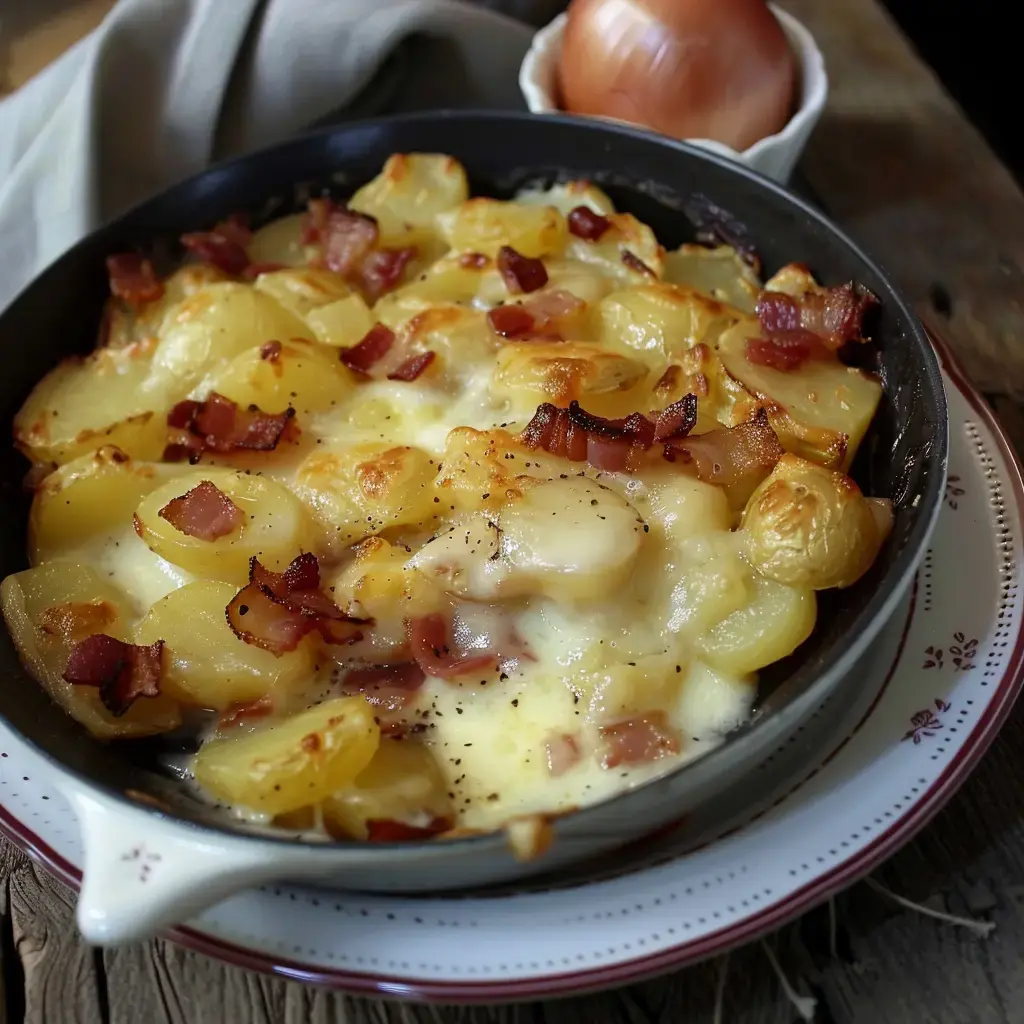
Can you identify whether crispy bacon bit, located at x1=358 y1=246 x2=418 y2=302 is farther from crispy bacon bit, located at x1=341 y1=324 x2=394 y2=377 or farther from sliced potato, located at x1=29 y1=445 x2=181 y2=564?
sliced potato, located at x1=29 y1=445 x2=181 y2=564

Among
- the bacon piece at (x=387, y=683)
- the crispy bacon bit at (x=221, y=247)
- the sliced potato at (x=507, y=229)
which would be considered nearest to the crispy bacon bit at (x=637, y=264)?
the sliced potato at (x=507, y=229)

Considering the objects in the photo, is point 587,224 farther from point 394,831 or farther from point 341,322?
point 394,831

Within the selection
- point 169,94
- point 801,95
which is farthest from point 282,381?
point 801,95

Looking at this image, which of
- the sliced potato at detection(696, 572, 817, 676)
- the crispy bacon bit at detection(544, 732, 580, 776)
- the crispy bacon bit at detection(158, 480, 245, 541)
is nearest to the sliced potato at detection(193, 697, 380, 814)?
the crispy bacon bit at detection(544, 732, 580, 776)

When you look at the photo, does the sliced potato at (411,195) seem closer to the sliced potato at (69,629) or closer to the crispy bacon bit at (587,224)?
the crispy bacon bit at (587,224)

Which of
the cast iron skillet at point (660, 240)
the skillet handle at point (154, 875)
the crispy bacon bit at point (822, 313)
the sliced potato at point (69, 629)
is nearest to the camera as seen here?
the skillet handle at point (154, 875)

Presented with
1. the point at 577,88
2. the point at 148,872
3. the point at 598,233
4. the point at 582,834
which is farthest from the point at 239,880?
the point at 577,88
